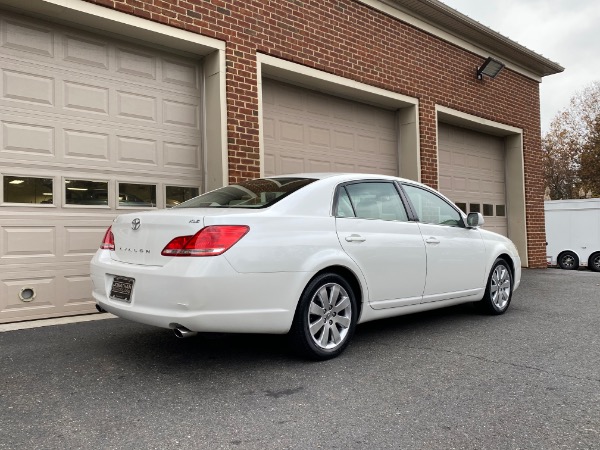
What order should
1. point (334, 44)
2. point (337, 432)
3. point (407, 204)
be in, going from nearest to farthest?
point (337, 432) < point (407, 204) < point (334, 44)

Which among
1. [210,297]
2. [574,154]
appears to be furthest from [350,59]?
[574,154]

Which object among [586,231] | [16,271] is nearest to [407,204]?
[16,271]

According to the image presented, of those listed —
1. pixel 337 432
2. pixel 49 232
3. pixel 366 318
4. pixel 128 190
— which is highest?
pixel 128 190

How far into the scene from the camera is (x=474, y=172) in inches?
458

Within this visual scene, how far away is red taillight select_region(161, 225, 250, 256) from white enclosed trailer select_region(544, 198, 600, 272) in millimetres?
16147

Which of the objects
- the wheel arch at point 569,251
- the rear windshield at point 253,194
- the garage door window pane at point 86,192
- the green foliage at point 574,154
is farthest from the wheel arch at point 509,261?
the green foliage at point 574,154

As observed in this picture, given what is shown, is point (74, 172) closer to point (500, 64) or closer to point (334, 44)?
point (334, 44)

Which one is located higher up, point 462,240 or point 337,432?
point 462,240

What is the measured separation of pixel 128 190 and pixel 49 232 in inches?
41.3

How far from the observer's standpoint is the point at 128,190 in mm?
6328

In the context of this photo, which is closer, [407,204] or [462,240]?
[407,204]

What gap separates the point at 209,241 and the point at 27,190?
10.5ft

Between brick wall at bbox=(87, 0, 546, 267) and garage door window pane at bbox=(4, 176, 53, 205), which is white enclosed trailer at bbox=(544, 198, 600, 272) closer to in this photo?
brick wall at bbox=(87, 0, 546, 267)

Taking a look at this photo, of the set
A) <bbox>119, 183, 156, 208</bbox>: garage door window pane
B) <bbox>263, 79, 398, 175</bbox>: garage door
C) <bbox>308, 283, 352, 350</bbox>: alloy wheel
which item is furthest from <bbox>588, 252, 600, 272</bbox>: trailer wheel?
<bbox>308, 283, 352, 350</bbox>: alloy wheel
